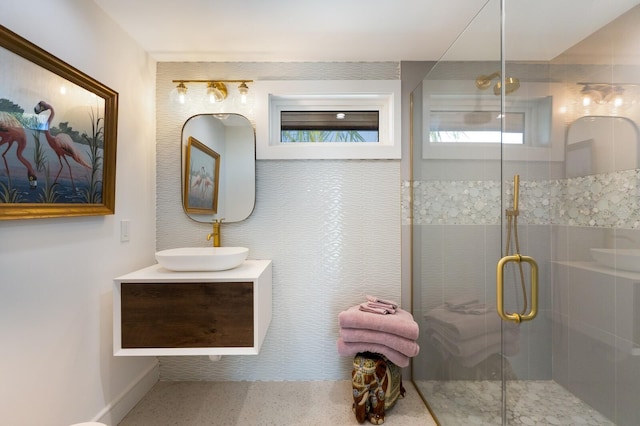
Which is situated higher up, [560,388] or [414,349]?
[560,388]

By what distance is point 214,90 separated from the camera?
203cm

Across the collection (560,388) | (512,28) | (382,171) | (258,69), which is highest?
(258,69)

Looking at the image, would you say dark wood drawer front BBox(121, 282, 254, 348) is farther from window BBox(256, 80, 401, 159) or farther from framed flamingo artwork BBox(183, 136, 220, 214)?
window BBox(256, 80, 401, 159)

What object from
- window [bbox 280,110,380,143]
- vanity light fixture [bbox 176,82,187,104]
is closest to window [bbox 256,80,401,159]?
window [bbox 280,110,380,143]

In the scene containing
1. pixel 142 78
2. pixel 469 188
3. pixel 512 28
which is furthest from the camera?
pixel 142 78

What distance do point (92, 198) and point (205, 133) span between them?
0.84 m

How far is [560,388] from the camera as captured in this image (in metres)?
1.00

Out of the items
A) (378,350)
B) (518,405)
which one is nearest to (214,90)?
(378,350)

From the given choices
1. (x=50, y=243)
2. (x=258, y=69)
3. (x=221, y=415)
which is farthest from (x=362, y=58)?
(x=221, y=415)

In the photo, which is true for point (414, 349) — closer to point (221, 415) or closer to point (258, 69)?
point (221, 415)

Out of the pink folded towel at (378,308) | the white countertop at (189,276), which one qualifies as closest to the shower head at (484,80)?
the pink folded towel at (378,308)

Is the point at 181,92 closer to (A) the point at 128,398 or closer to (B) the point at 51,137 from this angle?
(B) the point at 51,137

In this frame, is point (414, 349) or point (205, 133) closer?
point (414, 349)

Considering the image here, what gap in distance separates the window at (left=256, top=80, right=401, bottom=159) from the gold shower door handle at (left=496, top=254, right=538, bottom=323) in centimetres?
110
